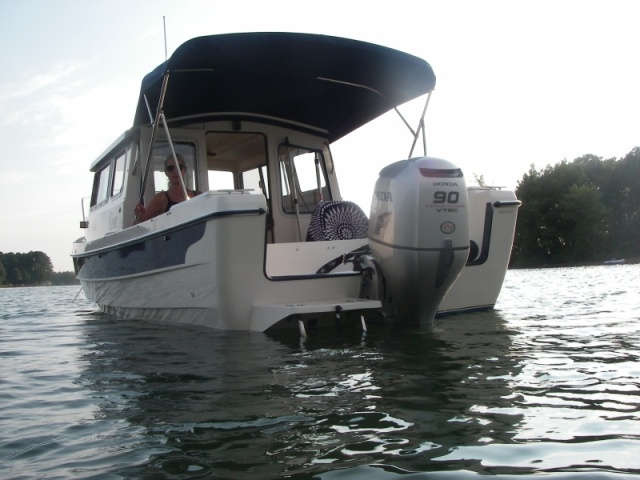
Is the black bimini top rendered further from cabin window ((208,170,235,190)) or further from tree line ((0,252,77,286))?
tree line ((0,252,77,286))

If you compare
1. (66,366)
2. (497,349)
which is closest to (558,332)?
(497,349)

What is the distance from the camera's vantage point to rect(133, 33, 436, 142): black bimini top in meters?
6.01

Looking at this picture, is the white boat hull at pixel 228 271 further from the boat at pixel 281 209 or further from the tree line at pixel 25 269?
the tree line at pixel 25 269

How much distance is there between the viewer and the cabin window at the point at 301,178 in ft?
27.3

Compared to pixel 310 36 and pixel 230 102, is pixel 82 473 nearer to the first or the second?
pixel 310 36

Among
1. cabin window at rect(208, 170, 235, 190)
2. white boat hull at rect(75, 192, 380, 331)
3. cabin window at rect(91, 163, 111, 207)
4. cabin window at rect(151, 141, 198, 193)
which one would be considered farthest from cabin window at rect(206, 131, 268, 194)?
white boat hull at rect(75, 192, 380, 331)

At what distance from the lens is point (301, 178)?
8.41 metres

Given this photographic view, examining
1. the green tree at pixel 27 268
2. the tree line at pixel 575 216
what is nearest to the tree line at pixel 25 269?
the green tree at pixel 27 268

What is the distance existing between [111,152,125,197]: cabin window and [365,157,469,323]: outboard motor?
398 cm

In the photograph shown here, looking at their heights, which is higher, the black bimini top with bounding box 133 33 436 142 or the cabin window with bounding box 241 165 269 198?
the black bimini top with bounding box 133 33 436 142

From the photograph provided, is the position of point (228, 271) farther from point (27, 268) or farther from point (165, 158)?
point (27, 268)

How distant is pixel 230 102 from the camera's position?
7664 millimetres

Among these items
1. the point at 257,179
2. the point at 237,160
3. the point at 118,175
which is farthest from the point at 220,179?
the point at 118,175

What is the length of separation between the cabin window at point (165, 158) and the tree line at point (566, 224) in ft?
170
